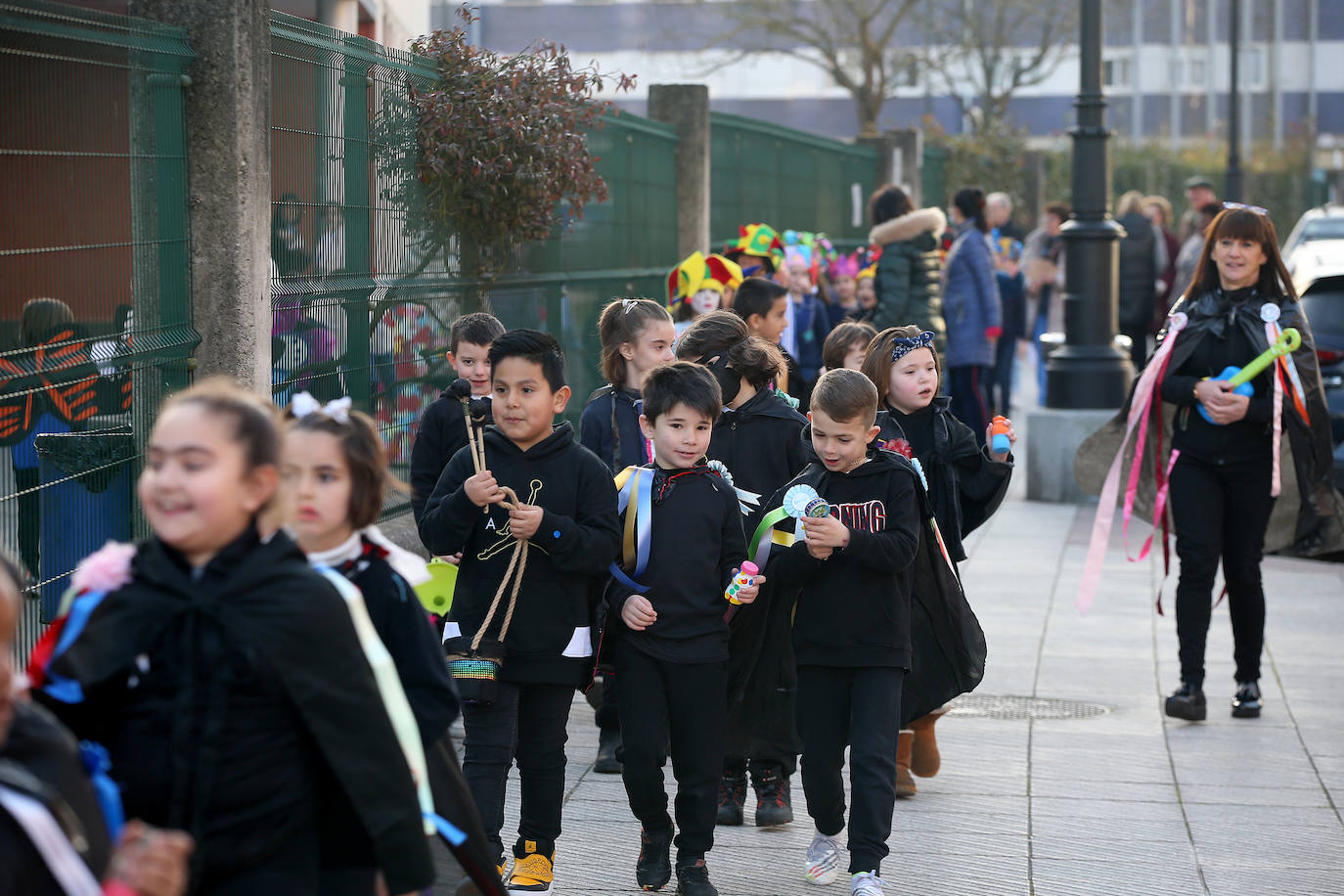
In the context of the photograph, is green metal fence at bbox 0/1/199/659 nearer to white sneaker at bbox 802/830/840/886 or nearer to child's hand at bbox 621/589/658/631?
child's hand at bbox 621/589/658/631

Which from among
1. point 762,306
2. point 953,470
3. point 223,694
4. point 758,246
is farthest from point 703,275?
point 223,694

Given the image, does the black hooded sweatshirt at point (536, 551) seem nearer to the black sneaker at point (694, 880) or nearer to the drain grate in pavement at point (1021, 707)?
the black sneaker at point (694, 880)

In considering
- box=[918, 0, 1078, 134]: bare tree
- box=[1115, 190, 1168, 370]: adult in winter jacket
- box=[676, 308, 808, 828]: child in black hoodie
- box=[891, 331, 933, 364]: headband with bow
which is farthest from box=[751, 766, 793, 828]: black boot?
box=[918, 0, 1078, 134]: bare tree

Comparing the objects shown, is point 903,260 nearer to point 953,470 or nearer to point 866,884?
point 953,470

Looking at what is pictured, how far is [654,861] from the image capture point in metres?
4.99

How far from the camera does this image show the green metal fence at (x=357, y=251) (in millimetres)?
6188

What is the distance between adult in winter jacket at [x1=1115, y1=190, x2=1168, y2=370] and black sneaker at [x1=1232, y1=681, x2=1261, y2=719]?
34.2ft

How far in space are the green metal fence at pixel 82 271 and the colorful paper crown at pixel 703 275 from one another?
149 inches

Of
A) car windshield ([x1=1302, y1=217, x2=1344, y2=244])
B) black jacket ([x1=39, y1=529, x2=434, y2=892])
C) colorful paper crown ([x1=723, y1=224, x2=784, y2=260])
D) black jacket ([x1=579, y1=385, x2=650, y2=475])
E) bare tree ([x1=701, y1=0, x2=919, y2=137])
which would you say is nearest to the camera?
black jacket ([x1=39, y1=529, x2=434, y2=892])

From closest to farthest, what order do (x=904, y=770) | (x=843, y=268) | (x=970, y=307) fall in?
(x=904, y=770) → (x=970, y=307) → (x=843, y=268)

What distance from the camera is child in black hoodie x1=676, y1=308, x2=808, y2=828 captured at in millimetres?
5395

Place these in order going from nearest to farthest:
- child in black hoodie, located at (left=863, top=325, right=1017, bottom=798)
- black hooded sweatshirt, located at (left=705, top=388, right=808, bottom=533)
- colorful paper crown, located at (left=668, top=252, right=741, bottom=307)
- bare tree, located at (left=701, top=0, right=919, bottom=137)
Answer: child in black hoodie, located at (left=863, top=325, right=1017, bottom=798) < black hooded sweatshirt, located at (left=705, top=388, right=808, bottom=533) < colorful paper crown, located at (left=668, top=252, right=741, bottom=307) < bare tree, located at (left=701, top=0, right=919, bottom=137)

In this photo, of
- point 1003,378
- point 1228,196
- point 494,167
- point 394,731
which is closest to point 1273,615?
point 494,167

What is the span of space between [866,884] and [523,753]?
0.98m
